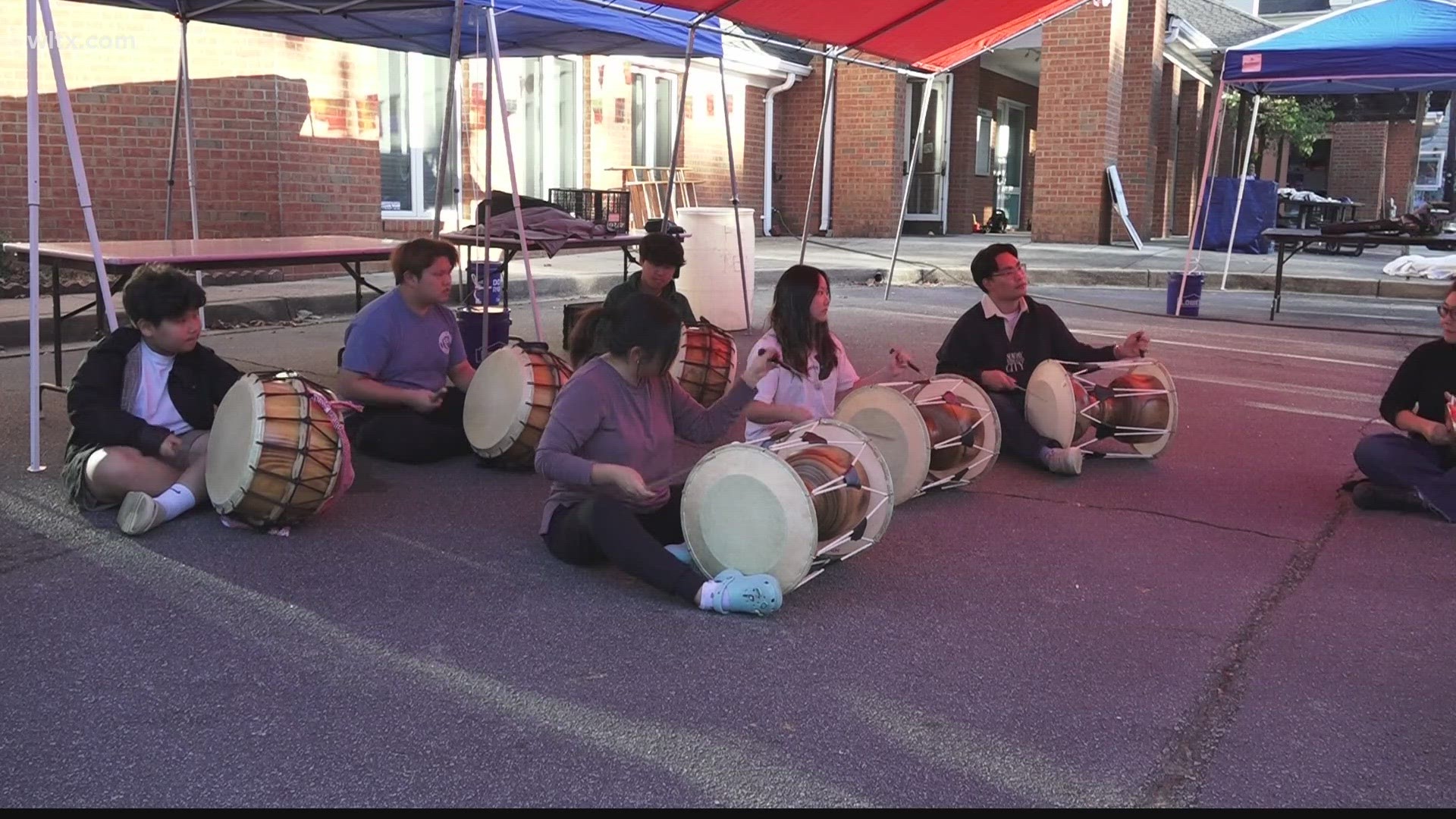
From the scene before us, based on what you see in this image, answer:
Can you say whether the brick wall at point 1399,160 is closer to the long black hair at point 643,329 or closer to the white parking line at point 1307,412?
the white parking line at point 1307,412

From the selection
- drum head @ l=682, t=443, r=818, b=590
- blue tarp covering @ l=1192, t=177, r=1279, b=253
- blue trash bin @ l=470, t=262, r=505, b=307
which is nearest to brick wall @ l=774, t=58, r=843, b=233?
blue tarp covering @ l=1192, t=177, r=1279, b=253

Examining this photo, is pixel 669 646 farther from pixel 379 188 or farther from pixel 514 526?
pixel 379 188

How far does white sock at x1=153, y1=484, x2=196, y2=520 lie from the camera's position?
15.8 ft

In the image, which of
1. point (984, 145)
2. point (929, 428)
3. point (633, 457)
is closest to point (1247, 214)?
point (984, 145)

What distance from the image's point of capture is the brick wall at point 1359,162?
36312mm

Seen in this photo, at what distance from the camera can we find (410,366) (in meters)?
6.04

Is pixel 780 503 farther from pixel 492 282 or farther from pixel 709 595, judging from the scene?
pixel 492 282

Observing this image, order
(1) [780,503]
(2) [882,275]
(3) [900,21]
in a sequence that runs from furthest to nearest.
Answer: (2) [882,275] < (3) [900,21] < (1) [780,503]

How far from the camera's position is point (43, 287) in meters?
10.9

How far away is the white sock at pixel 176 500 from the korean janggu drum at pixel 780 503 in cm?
214

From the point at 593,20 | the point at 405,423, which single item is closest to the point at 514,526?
the point at 405,423

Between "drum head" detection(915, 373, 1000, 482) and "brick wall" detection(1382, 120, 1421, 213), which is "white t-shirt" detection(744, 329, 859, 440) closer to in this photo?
"drum head" detection(915, 373, 1000, 482)

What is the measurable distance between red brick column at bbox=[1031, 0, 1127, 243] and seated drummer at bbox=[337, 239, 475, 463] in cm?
1646

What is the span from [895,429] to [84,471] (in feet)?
10.7
